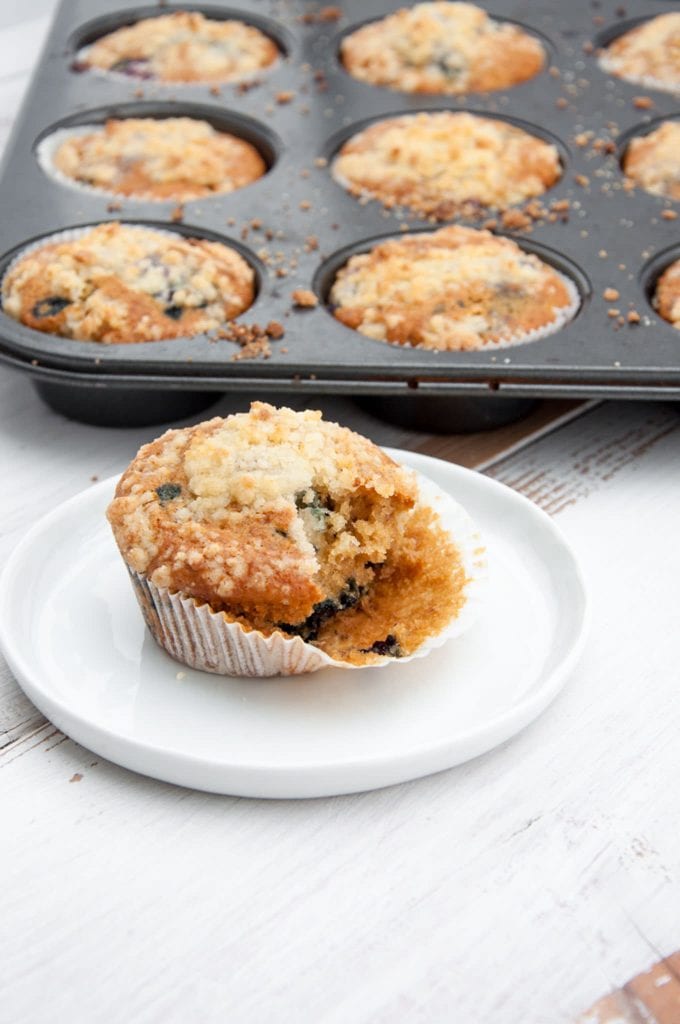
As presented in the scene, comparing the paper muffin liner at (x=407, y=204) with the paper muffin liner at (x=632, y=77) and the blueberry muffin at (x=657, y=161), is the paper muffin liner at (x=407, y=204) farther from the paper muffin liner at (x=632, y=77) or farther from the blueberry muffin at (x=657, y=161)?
the paper muffin liner at (x=632, y=77)

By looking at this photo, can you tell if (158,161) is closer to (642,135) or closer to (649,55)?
(642,135)

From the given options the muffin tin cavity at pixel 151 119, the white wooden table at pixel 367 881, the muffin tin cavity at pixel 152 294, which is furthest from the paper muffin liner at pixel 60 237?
the white wooden table at pixel 367 881

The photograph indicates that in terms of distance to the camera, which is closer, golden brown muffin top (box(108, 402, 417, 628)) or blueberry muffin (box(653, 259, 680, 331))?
golden brown muffin top (box(108, 402, 417, 628))

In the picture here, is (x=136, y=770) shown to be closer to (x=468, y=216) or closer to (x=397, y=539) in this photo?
(x=397, y=539)

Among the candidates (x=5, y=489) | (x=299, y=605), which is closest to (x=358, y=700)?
(x=299, y=605)

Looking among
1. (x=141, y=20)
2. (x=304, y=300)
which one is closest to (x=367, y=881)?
(x=304, y=300)

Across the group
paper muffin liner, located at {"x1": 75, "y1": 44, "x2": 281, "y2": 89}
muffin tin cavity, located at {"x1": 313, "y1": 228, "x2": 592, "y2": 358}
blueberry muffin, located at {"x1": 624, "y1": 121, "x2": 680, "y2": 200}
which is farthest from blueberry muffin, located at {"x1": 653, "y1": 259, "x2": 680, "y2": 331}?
paper muffin liner, located at {"x1": 75, "y1": 44, "x2": 281, "y2": 89}

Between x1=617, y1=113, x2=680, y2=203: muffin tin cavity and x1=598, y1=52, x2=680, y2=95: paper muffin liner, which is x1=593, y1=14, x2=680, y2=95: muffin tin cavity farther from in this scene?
x1=617, y1=113, x2=680, y2=203: muffin tin cavity
